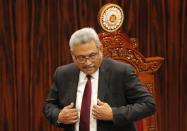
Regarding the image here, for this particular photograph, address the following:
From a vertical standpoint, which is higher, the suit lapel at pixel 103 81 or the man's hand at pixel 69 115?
the suit lapel at pixel 103 81

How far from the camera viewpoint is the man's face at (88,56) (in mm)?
1307

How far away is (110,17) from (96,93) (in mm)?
781

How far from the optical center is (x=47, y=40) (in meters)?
2.23

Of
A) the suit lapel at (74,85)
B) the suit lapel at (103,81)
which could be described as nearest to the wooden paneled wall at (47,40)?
the suit lapel at (74,85)

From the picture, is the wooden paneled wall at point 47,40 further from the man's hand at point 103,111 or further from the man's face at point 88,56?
the man's hand at point 103,111

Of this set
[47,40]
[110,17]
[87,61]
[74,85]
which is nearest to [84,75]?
[74,85]

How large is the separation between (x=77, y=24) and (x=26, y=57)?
596 millimetres

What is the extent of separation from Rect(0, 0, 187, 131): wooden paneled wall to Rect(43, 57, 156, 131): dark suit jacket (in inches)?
29.7

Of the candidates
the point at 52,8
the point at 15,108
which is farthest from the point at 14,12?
the point at 15,108

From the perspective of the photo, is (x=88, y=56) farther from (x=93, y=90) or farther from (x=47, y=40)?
(x=47, y=40)

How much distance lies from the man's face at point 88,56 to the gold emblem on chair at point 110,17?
622mm

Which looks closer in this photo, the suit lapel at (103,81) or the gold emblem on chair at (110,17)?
the suit lapel at (103,81)

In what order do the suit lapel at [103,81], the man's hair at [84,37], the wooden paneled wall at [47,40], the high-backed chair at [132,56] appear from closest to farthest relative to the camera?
the man's hair at [84,37], the suit lapel at [103,81], the high-backed chair at [132,56], the wooden paneled wall at [47,40]

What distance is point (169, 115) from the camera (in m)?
2.39
